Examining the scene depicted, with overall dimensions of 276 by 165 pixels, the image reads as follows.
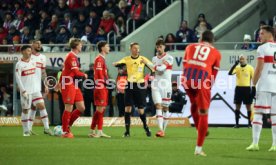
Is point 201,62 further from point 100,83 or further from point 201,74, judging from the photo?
point 100,83

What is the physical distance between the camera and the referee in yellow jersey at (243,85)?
27.4 m

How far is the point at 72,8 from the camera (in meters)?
35.3

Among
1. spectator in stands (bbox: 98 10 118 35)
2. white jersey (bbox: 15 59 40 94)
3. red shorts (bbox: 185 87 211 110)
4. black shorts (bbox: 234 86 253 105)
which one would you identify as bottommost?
black shorts (bbox: 234 86 253 105)

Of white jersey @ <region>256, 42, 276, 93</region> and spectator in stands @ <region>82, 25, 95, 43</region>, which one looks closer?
white jersey @ <region>256, 42, 276, 93</region>

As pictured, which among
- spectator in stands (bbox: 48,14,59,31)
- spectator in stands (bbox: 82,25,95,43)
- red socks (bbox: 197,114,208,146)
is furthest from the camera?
spectator in stands (bbox: 48,14,59,31)

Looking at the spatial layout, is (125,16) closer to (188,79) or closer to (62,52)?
(62,52)

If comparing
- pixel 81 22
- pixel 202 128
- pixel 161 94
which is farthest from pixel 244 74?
pixel 202 128

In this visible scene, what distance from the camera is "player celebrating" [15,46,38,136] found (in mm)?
21438

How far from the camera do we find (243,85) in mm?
27625

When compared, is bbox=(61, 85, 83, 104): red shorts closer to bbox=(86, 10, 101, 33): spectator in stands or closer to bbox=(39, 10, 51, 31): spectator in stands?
bbox=(86, 10, 101, 33): spectator in stands

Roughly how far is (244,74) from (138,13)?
6958mm

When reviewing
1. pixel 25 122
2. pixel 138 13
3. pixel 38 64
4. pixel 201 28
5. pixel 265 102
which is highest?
pixel 138 13

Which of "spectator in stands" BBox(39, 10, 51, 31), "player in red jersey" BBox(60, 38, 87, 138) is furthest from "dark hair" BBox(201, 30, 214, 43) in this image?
"spectator in stands" BBox(39, 10, 51, 31)

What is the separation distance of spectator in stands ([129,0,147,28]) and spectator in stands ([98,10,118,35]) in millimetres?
857
